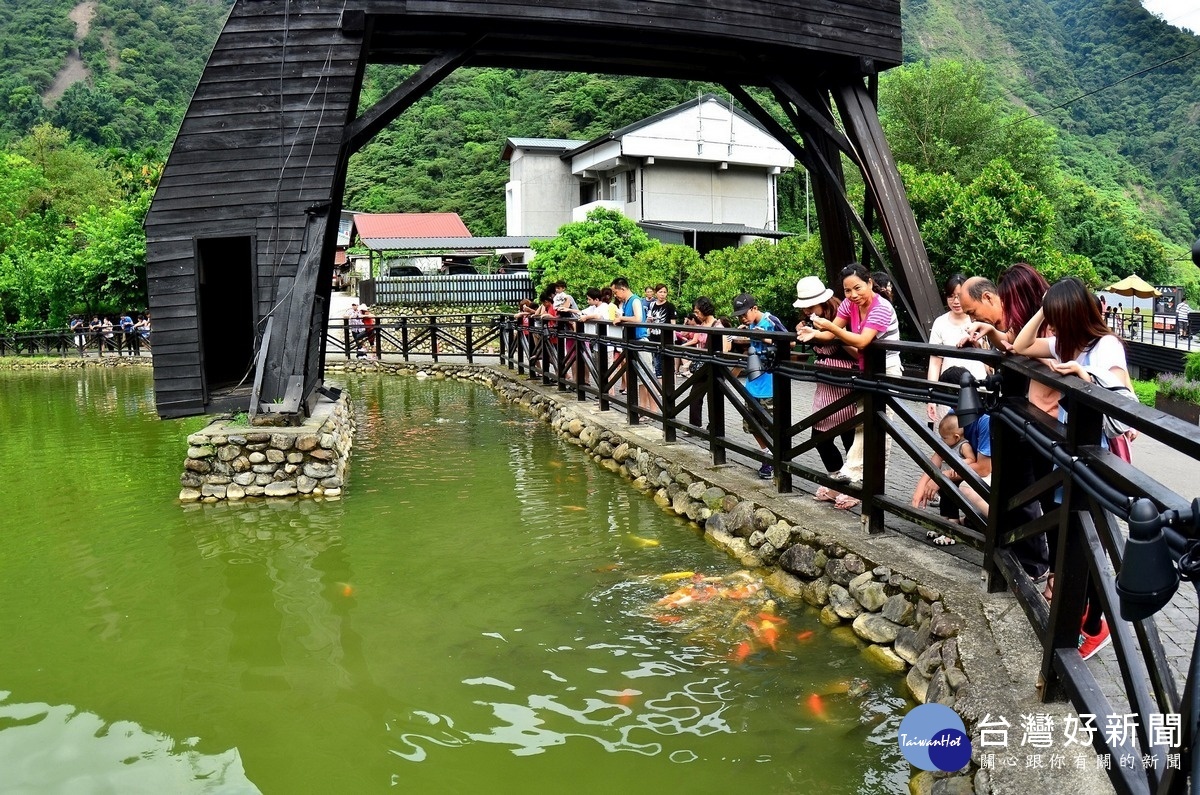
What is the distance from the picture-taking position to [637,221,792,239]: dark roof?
3092 centimetres

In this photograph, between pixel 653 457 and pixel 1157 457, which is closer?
pixel 1157 457

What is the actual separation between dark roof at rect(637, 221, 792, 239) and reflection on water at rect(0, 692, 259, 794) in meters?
27.7

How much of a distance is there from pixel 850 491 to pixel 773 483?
116 cm

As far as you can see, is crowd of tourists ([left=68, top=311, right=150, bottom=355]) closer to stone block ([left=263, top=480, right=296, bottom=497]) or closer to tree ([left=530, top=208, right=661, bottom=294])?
tree ([left=530, top=208, right=661, bottom=294])

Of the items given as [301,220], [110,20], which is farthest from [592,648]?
[110,20]

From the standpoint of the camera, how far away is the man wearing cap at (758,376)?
6.68m

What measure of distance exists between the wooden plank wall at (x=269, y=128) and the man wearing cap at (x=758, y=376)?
4.20m

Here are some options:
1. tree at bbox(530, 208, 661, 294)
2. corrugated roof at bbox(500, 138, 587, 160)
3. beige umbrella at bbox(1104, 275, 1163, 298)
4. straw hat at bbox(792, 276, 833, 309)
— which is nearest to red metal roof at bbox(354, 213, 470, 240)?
corrugated roof at bbox(500, 138, 587, 160)

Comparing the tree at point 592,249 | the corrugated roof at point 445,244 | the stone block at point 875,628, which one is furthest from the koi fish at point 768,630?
the corrugated roof at point 445,244

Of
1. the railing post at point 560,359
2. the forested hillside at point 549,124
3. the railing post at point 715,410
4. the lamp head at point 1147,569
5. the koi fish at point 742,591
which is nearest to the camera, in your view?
the lamp head at point 1147,569

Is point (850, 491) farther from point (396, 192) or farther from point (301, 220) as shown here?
point (396, 192)

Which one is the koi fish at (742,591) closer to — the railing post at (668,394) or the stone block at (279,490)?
the railing post at (668,394)

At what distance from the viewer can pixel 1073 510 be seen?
2.92 meters

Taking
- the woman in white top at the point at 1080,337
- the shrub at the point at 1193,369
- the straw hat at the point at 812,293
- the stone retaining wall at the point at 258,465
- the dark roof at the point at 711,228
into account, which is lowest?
the stone retaining wall at the point at 258,465
